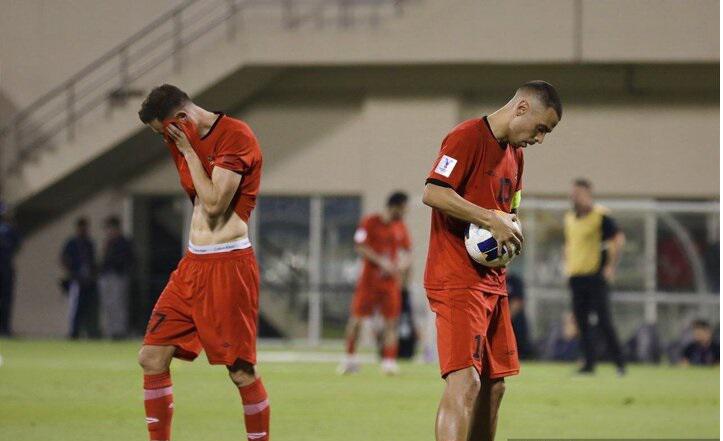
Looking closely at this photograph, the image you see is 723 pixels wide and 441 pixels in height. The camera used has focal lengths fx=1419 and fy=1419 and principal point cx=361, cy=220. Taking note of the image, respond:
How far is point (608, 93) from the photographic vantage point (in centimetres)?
2445

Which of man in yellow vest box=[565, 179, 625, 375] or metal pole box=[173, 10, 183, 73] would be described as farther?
metal pole box=[173, 10, 183, 73]

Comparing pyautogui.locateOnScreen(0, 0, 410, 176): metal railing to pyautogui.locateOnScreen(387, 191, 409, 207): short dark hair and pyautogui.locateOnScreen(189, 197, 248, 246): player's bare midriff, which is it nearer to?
pyautogui.locateOnScreen(387, 191, 409, 207): short dark hair

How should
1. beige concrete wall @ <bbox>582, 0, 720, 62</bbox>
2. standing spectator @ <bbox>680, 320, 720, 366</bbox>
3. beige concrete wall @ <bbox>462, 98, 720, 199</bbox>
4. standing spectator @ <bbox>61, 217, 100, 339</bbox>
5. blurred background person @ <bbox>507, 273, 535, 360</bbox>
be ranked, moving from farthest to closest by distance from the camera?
standing spectator @ <bbox>61, 217, 100, 339</bbox> → beige concrete wall @ <bbox>462, 98, 720, 199</bbox> → beige concrete wall @ <bbox>582, 0, 720, 62</bbox> → blurred background person @ <bbox>507, 273, 535, 360</bbox> → standing spectator @ <bbox>680, 320, 720, 366</bbox>

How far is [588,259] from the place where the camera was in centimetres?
1648

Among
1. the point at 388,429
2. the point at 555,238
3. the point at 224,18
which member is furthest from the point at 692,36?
the point at 388,429

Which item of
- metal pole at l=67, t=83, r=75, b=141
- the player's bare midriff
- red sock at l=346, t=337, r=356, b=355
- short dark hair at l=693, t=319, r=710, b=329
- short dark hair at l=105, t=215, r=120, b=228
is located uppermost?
metal pole at l=67, t=83, r=75, b=141

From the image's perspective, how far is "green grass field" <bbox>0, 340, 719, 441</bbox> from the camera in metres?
9.96

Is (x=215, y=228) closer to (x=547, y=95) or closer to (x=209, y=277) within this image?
(x=209, y=277)

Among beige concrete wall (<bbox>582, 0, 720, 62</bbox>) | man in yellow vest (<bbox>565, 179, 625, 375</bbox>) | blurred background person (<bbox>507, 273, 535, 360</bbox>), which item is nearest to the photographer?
man in yellow vest (<bbox>565, 179, 625, 375</bbox>)

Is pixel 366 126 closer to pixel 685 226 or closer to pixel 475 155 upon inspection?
pixel 685 226

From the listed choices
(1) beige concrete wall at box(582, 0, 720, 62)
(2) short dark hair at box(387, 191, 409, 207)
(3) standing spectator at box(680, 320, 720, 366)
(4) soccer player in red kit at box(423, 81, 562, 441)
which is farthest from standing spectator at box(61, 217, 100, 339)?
(4) soccer player in red kit at box(423, 81, 562, 441)

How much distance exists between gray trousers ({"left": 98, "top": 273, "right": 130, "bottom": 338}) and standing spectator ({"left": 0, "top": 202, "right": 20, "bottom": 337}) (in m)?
1.54

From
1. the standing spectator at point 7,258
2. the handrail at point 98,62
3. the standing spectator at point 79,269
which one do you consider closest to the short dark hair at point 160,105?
the standing spectator at point 7,258

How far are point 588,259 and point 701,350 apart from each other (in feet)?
13.5
